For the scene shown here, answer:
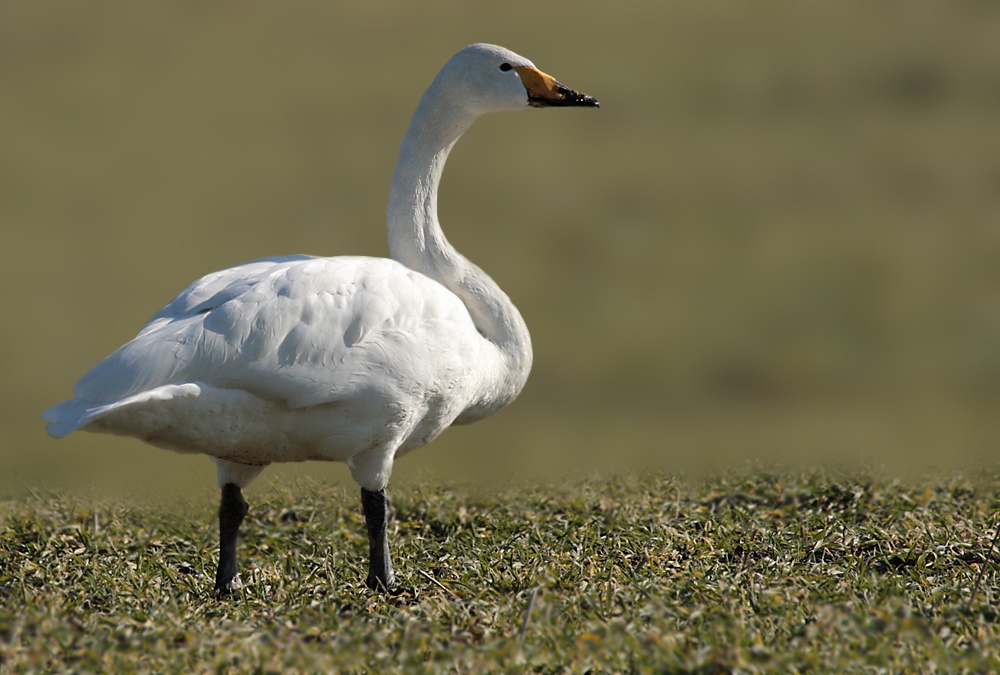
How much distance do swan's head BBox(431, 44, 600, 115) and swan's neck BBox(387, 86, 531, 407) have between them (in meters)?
0.09

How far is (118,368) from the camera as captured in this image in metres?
3.80

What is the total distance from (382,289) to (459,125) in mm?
1155

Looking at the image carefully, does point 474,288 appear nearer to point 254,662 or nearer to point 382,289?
point 382,289

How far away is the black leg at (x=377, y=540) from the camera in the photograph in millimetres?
4387

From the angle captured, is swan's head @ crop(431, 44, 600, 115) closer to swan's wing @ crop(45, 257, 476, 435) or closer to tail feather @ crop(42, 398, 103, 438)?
swan's wing @ crop(45, 257, 476, 435)

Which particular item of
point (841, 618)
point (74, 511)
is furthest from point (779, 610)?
point (74, 511)

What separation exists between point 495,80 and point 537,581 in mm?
2274

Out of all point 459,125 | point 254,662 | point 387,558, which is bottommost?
point 387,558

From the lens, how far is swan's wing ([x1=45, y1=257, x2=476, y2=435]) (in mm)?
3811

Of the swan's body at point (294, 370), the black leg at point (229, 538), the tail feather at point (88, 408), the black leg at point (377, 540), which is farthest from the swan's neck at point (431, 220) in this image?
the tail feather at point (88, 408)

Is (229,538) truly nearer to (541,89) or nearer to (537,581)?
(537,581)

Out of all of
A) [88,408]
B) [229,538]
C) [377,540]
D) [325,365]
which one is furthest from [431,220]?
[88,408]

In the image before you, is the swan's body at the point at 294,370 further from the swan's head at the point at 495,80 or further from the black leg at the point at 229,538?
the swan's head at the point at 495,80

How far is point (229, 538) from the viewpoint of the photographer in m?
4.56
